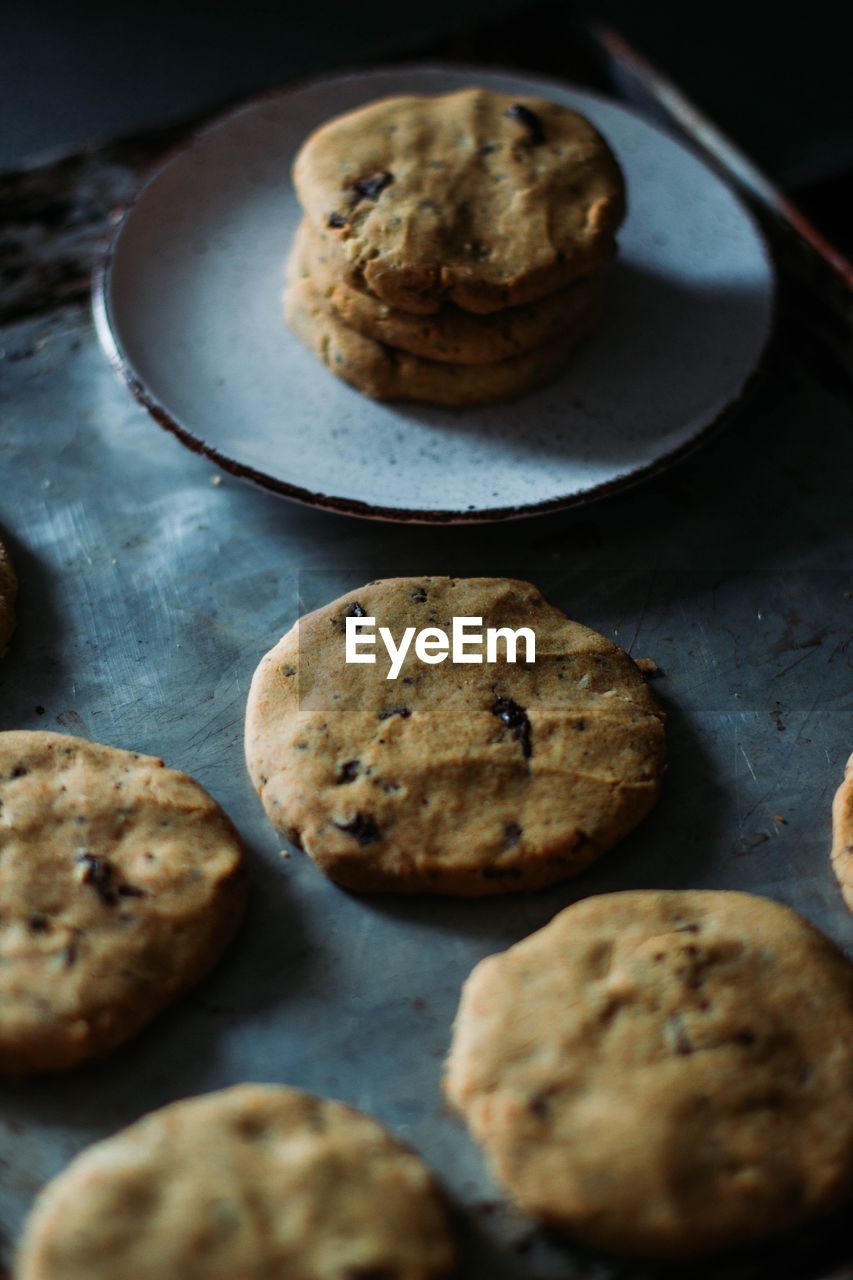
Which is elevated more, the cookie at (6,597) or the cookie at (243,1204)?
the cookie at (6,597)

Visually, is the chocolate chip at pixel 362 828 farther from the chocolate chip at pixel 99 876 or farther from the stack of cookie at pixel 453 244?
the stack of cookie at pixel 453 244

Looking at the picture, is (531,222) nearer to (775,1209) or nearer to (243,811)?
(243,811)

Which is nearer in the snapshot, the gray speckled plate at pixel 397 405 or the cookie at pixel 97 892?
the cookie at pixel 97 892

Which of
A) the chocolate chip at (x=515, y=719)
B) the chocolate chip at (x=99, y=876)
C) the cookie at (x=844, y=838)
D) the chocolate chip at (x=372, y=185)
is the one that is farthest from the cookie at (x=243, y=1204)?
the chocolate chip at (x=372, y=185)

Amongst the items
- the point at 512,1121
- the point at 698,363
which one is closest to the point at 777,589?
the point at 698,363

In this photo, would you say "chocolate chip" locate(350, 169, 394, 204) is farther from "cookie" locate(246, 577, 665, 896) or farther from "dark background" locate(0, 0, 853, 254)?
"dark background" locate(0, 0, 853, 254)

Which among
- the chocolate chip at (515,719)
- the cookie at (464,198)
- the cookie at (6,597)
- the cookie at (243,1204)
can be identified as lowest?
the cookie at (243,1204)
